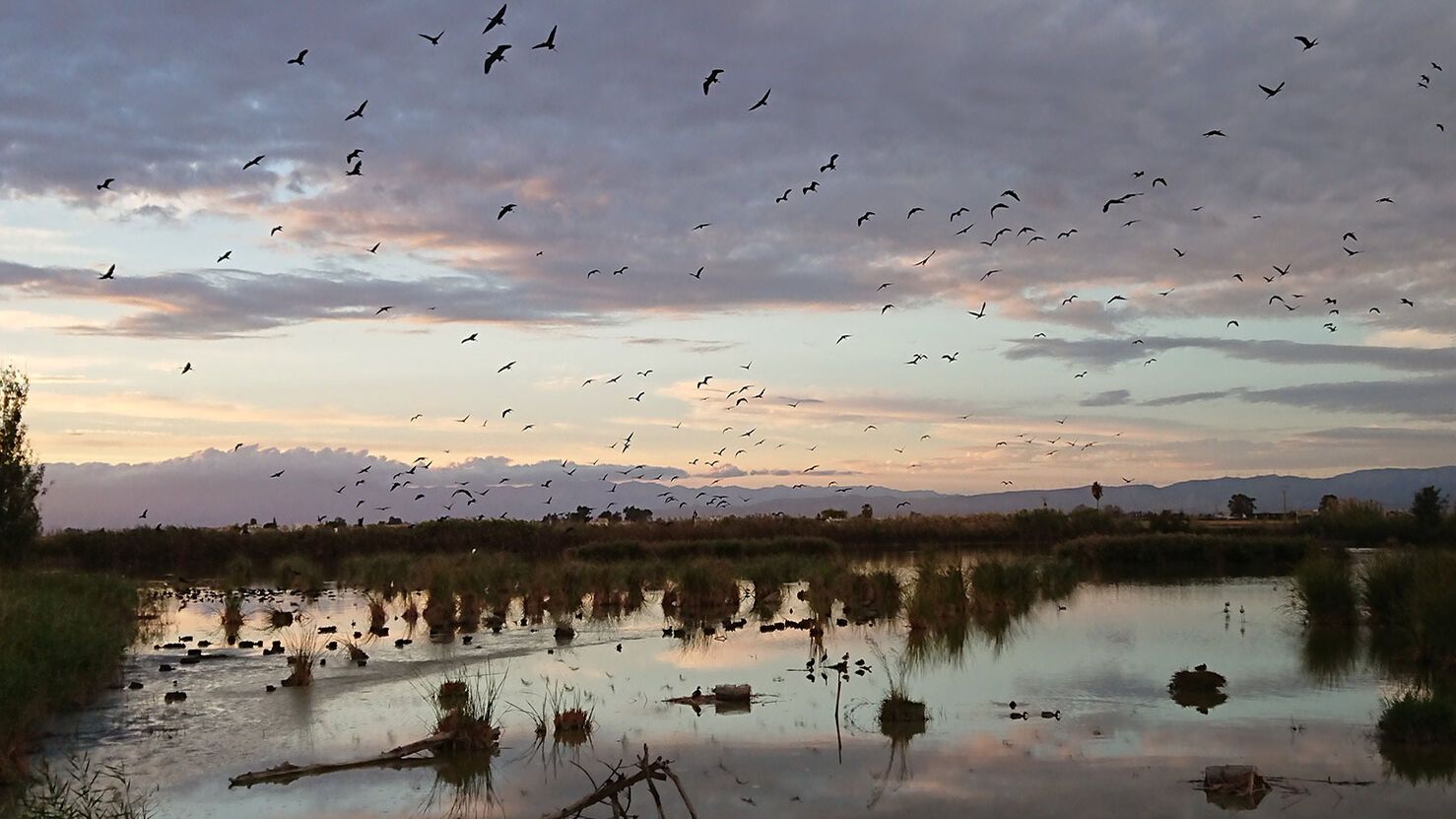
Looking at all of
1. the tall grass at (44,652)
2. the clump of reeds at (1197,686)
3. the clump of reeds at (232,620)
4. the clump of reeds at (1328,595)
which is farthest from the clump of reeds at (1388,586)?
the clump of reeds at (232,620)

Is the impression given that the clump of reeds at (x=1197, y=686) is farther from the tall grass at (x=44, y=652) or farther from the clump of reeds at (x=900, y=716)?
the tall grass at (x=44, y=652)

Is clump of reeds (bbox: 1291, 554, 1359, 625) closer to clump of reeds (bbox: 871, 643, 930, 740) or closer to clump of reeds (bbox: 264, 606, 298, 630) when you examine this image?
clump of reeds (bbox: 871, 643, 930, 740)

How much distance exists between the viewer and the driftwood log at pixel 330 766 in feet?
46.1

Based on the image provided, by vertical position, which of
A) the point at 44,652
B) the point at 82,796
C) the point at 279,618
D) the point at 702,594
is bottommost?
the point at 82,796

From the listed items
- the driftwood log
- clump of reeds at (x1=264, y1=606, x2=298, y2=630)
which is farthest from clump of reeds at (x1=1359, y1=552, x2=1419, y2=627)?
clump of reeds at (x1=264, y1=606, x2=298, y2=630)

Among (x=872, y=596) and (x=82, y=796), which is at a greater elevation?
(x=872, y=596)

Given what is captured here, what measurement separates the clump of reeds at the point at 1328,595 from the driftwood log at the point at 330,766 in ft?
65.8

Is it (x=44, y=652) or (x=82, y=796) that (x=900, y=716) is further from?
(x=44, y=652)

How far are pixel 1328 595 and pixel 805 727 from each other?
15642 mm

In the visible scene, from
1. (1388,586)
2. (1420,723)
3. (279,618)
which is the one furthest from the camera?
(279,618)

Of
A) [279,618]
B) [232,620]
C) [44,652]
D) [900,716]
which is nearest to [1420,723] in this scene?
[900,716]

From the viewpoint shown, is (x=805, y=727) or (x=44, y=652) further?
(x=44, y=652)

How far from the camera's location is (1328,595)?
26844 millimetres

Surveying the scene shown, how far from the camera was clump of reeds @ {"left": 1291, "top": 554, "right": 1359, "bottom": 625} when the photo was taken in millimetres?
26875
